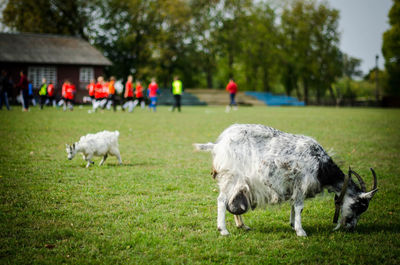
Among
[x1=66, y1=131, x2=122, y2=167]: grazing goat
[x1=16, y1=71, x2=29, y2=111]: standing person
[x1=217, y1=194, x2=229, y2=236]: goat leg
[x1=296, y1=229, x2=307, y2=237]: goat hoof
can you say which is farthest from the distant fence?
[x1=217, y1=194, x2=229, y2=236]: goat leg

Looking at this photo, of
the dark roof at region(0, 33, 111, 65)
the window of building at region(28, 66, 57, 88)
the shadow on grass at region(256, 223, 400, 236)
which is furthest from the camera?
the window of building at region(28, 66, 57, 88)

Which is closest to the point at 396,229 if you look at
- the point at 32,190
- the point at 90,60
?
the point at 32,190

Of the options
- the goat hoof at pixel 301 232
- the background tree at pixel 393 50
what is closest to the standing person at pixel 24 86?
the goat hoof at pixel 301 232

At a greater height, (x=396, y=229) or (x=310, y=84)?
(x=310, y=84)

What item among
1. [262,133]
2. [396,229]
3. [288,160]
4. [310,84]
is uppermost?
[310,84]

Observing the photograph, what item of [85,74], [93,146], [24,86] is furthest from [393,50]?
[93,146]

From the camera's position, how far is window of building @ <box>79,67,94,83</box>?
5303 cm

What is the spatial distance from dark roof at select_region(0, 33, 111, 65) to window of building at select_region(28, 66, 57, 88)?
1.66m

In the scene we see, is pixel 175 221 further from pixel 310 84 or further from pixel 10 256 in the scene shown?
pixel 310 84

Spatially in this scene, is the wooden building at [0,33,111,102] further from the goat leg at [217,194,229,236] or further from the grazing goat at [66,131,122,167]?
the goat leg at [217,194,229,236]

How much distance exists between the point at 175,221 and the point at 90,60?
50.0 meters

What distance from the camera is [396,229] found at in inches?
226

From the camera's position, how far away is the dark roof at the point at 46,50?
160 feet

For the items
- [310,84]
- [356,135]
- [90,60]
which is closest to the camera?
[356,135]
